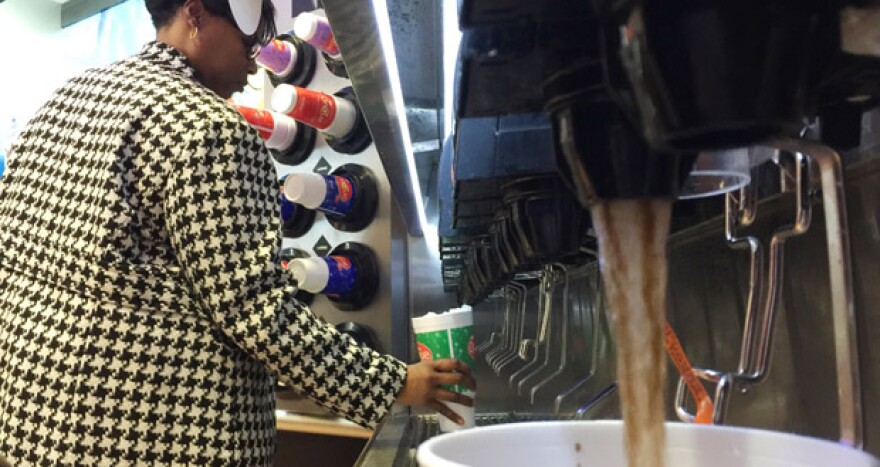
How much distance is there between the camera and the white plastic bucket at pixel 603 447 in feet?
1.01

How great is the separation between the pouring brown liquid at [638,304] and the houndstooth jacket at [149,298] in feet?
1.97

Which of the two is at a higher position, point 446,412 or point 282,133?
point 282,133

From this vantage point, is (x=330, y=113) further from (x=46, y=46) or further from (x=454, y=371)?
(x=46, y=46)

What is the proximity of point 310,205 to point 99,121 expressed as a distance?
711 millimetres

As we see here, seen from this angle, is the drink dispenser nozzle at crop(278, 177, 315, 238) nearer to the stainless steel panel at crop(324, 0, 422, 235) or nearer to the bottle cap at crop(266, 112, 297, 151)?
the bottle cap at crop(266, 112, 297, 151)

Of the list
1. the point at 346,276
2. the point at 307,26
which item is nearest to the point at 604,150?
the point at 307,26

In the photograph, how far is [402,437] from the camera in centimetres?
92

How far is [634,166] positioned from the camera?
23 cm

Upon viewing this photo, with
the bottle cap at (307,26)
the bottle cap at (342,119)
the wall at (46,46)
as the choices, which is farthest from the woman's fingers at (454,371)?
the wall at (46,46)

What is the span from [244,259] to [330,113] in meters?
0.86

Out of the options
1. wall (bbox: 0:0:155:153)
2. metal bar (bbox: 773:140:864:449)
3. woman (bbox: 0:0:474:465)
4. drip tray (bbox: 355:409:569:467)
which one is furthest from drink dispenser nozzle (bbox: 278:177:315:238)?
metal bar (bbox: 773:140:864:449)

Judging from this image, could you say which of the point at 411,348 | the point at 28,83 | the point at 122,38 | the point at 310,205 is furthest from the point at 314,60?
the point at 28,83

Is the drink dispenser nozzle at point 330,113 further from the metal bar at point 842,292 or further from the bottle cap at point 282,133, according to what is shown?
the metal bar at point 842,292

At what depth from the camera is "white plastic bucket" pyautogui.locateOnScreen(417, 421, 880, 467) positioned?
0.31 meters
